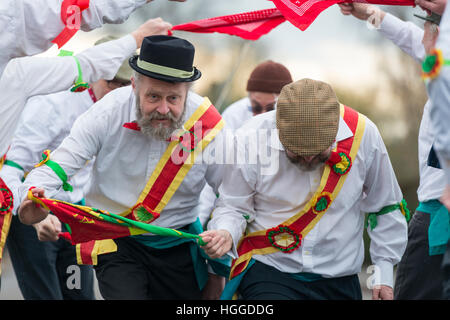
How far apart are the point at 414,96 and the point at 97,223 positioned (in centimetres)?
643

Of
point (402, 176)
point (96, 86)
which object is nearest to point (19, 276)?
point (96, 86)

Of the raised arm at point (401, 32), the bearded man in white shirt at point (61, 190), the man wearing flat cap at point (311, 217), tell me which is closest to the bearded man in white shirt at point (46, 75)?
the bearded man in white shirt at point (61, 190)

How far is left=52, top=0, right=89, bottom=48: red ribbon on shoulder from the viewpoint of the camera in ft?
12.3

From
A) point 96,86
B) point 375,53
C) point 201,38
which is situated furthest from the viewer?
point 201,38

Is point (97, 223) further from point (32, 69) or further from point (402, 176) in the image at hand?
point (402, 176)

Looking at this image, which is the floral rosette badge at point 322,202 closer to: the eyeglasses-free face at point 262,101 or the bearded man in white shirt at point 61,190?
the bearded man in white shirt at point 61,190

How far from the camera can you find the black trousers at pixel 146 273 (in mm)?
4027

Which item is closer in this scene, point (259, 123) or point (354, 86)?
point (259, 123)

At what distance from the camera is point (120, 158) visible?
4.14m

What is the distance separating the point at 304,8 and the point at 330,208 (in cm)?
124

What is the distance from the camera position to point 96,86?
526 centimetres

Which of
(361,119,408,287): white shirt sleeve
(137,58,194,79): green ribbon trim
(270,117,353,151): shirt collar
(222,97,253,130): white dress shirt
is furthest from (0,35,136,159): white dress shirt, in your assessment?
(222,97,253,130): white dress shirt

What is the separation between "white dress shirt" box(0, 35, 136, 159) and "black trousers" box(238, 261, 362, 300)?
1629 millimetres

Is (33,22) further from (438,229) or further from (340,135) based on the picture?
(438,229)
